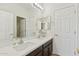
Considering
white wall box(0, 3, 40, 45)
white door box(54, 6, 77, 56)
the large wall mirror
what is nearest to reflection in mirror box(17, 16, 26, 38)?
white wall box(0, 3, 40, 45)

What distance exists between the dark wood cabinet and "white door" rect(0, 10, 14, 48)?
1.15 feet

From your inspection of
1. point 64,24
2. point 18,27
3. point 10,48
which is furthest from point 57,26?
point 10,48

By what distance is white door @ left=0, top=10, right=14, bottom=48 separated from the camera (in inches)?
50.6

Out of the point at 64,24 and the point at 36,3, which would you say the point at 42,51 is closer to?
the point at 64,24

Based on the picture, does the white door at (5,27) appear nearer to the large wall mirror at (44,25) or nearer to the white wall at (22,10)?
the white wall at (22,10)

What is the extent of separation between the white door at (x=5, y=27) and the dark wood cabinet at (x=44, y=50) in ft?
1.15

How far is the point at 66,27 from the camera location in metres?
1.34

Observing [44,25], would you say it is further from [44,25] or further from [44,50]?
[44,50]

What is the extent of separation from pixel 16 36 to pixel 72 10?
0.77 m

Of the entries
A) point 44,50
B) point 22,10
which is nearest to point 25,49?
point 44,50

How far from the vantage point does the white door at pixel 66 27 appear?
4.31 ft

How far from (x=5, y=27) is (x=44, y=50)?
573 mm

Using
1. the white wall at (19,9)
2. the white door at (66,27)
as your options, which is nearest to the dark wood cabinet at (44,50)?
the white door at (66,27)

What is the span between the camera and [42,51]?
4.59ft
